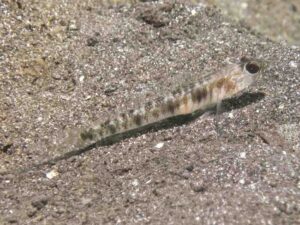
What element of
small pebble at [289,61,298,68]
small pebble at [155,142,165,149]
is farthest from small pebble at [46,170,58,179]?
small pebble at [289,61,298,68]

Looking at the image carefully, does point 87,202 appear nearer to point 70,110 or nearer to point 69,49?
point 70,110

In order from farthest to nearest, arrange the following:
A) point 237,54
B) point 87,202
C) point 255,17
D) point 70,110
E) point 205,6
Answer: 1. point 255,17
2. point 205,6
3. point 237,54
4. point 70,110
5. point 87,202

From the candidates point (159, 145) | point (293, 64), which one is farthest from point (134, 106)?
point (293, 64)

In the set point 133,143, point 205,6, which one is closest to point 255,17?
point 205,6

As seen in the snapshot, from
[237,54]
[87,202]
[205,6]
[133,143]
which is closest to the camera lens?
[87,202]

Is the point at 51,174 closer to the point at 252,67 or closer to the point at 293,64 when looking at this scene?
the point at 252,67
